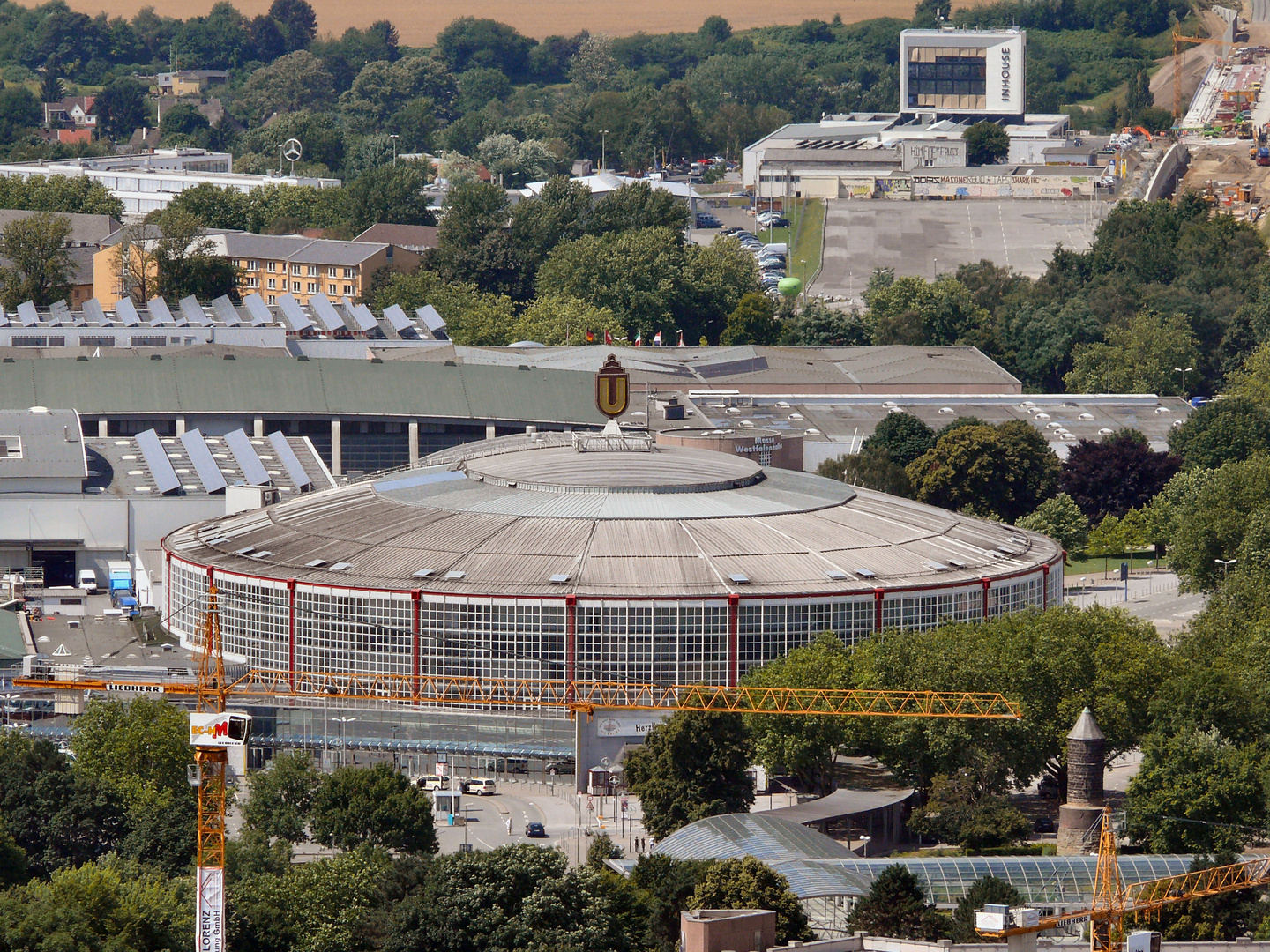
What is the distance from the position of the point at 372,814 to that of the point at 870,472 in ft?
243

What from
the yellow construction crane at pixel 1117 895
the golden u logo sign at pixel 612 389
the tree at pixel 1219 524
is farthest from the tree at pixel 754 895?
the tree at pixel 1219 524

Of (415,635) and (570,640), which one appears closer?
(570,640)

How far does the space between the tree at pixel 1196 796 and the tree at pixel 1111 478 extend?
74.1m

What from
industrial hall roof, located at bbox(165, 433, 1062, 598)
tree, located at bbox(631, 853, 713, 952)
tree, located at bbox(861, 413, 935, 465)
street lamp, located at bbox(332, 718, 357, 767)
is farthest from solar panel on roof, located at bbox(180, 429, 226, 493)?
tree, located at bbox(631, 853, 713, 952)

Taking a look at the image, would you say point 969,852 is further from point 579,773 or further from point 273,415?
point 273,415

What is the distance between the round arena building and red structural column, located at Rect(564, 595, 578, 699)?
87 millimetres

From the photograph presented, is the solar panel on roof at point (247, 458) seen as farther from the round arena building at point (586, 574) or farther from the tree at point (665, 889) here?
the tree at point (665, 889)

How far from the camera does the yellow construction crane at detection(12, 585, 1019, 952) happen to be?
4444 inches

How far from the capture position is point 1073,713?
116m

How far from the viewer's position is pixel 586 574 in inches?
4980

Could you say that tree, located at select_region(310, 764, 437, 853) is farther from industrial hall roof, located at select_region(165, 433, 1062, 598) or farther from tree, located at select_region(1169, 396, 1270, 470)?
tree, located at select_region(1169, 396, 1270, 470)

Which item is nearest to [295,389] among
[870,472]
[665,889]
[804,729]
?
[870,472]

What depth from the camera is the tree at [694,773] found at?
366 feet

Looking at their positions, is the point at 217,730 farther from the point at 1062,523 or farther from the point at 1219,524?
the point at 1062,523
